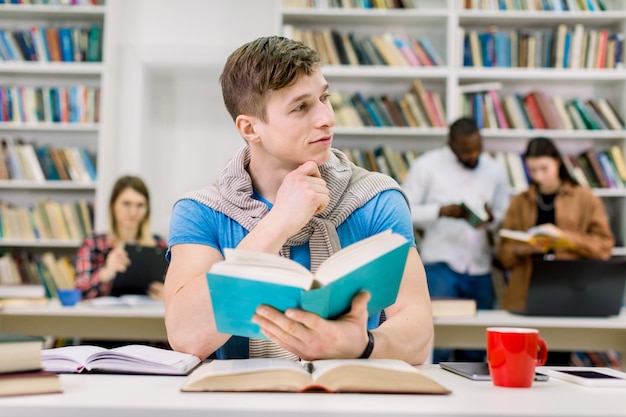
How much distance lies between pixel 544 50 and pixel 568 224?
140 centimetres

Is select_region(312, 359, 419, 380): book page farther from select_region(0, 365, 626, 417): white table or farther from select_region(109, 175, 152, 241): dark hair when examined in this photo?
select_region(109, 175, 152, 241): dark hair

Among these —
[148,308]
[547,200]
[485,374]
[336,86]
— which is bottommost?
[148,308]

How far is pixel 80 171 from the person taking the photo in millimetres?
4527

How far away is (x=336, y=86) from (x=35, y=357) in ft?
12.5

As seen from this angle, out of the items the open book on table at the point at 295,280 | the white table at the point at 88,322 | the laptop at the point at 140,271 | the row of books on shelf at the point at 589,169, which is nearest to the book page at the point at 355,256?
the open book on table at the point at 295,280

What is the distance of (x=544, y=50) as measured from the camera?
4426 mm

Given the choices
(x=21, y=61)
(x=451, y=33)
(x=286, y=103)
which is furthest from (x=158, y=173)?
(x=286, y=103)

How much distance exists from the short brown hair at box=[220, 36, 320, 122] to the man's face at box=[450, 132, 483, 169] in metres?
2.42

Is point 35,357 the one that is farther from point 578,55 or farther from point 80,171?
point 578,55

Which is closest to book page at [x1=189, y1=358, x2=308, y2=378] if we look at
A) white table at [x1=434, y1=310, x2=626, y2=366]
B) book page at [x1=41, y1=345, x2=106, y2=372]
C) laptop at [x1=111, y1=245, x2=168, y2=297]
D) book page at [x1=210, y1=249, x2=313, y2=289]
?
book page at [x1=210, y1=249, x2=313, y2=289]

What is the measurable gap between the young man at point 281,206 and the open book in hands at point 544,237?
169 cm

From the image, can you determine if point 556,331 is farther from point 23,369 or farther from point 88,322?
point 23,369

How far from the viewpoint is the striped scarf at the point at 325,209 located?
1.44 meters

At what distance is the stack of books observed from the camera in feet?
2.89
